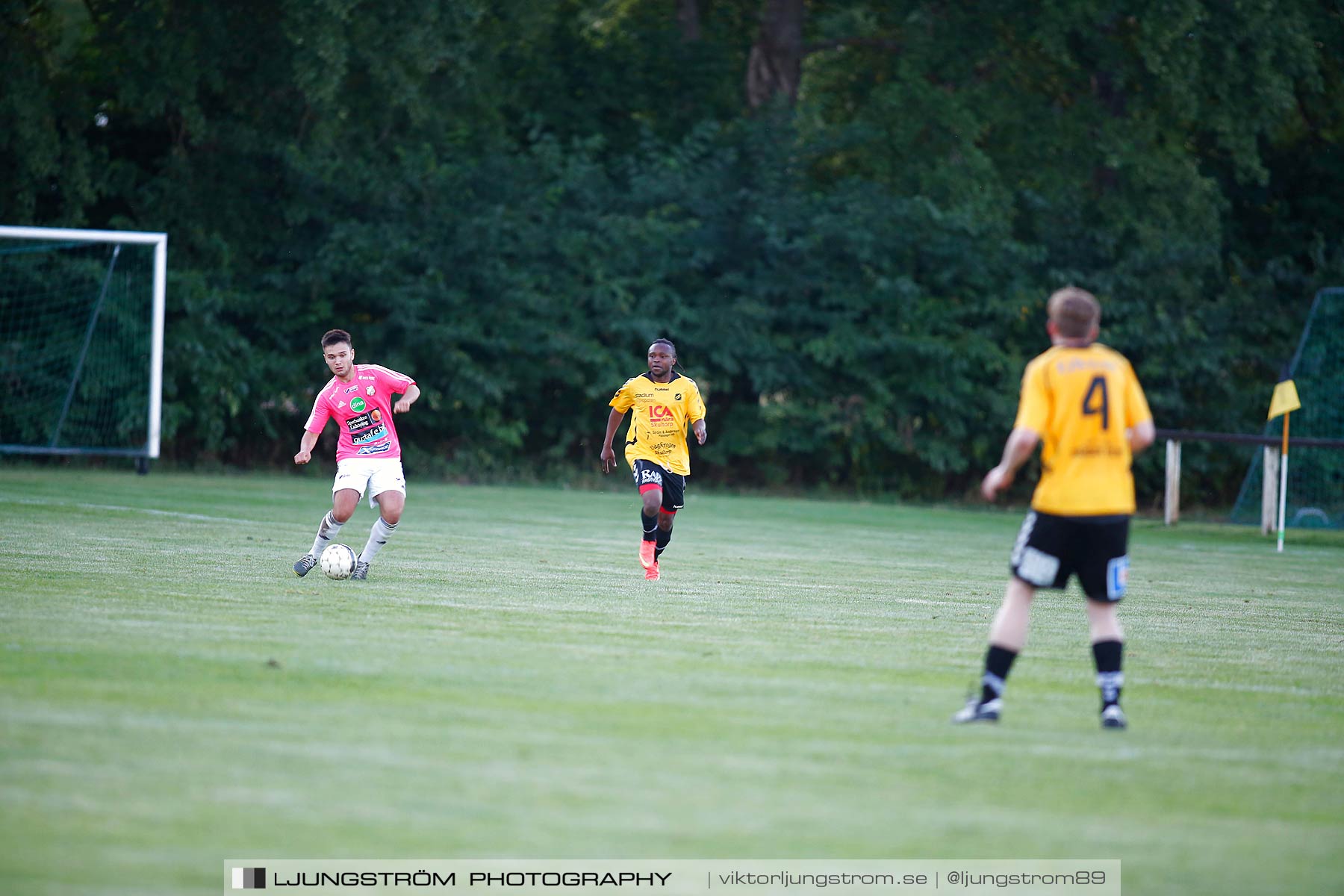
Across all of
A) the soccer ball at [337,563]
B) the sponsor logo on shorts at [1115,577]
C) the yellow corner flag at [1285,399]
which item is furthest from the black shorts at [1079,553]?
the yellow corner flag at [1285,399]

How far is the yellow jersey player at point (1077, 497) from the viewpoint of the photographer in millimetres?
6492

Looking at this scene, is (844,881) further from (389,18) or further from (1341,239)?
(1341,239)

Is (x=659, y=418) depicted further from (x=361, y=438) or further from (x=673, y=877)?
(x=673, y=877)

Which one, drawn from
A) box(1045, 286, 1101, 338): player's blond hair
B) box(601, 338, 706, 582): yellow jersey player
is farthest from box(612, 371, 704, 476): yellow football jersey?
box(1045, 286, 1101, 338): player's blond hair

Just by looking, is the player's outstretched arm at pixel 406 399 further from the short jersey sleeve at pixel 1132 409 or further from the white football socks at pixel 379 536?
the short jersey sleeve at pixel 1132 409

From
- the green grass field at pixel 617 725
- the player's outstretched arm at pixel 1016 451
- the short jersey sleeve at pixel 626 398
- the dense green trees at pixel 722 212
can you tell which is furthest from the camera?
the dense green trees at pixel 722 212

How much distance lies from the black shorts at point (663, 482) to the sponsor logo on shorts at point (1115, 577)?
6.67m

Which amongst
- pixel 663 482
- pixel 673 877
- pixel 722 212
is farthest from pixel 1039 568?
pixel 722 212

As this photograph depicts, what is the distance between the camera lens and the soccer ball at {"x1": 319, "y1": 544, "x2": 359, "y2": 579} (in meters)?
11.0

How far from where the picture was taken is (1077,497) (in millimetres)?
6492

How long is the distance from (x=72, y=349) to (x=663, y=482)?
1660cm

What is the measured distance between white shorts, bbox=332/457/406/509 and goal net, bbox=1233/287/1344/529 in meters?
16.2

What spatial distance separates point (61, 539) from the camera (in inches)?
521

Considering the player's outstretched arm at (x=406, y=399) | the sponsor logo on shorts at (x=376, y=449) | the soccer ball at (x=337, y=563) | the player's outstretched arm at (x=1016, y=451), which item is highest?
the player's outstretched arm at (x=406, y=399)
